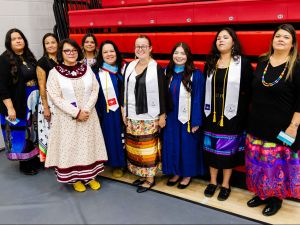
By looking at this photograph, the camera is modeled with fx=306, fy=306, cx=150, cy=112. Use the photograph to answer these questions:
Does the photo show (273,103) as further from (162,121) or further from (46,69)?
(46,69)

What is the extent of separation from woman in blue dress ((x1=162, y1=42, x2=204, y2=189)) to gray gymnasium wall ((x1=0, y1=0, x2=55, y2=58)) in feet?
8.25

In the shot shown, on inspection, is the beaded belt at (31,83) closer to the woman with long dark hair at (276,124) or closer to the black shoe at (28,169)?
the black shoe at (28,169)

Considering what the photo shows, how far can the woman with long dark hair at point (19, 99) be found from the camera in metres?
2.98

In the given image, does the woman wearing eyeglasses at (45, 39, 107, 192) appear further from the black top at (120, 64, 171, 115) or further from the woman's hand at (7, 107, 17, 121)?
the woman's hand at (7, 107, 17, 121)

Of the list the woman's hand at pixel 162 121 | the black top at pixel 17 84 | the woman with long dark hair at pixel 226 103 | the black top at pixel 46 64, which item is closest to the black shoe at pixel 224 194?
the woman with long dark hair at pixel 226 103

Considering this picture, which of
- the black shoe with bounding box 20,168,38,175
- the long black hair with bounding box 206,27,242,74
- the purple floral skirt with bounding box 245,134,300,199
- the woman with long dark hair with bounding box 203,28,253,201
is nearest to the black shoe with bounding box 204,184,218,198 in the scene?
the woman with long dark hair with bounding box 203,28,253,201

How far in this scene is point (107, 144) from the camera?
3.07 m

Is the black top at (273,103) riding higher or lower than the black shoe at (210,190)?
higher

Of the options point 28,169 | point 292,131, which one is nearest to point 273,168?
point 292,131

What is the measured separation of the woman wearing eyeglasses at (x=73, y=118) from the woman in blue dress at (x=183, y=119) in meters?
0.69

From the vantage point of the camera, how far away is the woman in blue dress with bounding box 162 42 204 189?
2.60 meters

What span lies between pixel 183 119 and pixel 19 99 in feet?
5.47

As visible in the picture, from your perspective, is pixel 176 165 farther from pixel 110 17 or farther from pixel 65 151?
pixel 110 17

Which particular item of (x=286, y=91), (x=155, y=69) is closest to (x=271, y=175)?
(x=286, y=91)
